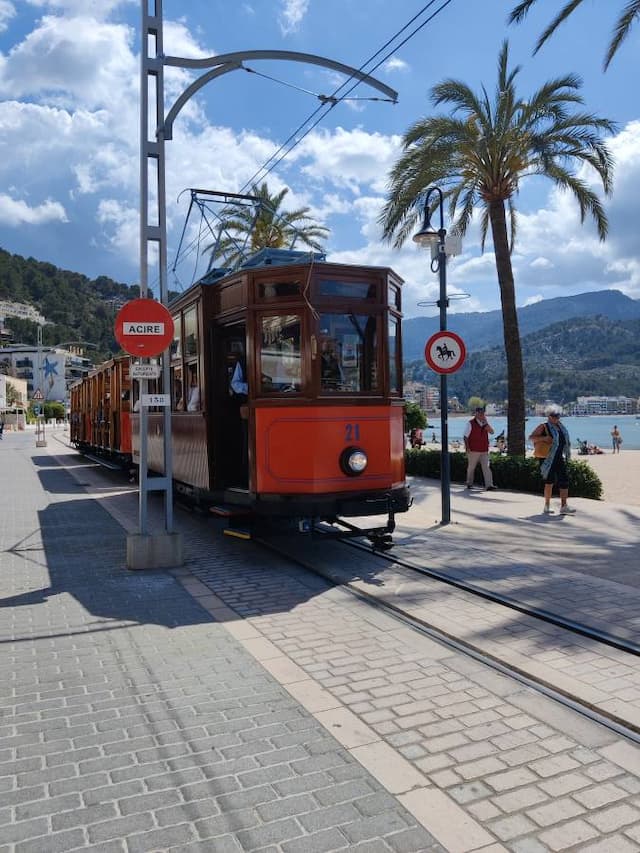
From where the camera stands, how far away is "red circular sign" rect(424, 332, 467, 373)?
10.8 m

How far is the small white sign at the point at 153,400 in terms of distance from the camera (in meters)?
7.57

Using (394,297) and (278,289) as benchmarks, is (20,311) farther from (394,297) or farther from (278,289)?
(278,289)

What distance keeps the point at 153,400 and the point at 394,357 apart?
105 inches

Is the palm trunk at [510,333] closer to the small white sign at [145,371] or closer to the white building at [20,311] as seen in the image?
the small white sign at [145,371]

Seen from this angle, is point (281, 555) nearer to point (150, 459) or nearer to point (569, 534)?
point (569, 534)

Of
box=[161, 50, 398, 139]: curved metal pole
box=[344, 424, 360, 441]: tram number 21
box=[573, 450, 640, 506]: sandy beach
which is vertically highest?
box=[161, 50, 398, 139]: curved metal pole

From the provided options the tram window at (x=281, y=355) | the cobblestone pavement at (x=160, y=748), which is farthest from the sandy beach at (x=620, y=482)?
the cobblestone pavement at (x=160, y=748)

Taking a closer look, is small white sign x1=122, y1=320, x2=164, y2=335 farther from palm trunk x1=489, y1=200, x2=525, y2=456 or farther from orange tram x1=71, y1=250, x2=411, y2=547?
palm trunk x1=489, y1=200, x2=525, y2=456

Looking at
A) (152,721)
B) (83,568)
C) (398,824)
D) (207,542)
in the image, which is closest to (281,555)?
(207,542)

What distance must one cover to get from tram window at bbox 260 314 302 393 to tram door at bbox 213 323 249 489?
986mm

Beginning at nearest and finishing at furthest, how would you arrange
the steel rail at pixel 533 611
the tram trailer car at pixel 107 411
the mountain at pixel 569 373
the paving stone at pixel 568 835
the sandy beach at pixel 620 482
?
the paving stone at pixel 568 835 < the steel rail at pixel 533 611 < the sandy beach at pixel 620 482 < the tram trailer car at pixel 107 411 < the mountain at pixel 569 373

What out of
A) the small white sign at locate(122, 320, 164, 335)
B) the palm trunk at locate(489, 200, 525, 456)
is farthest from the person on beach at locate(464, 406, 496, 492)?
the small white sign at locate(122, 320, 164, 335)

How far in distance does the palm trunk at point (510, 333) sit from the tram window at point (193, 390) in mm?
10182

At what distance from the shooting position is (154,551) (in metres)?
7.74
